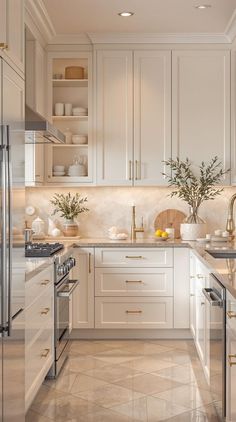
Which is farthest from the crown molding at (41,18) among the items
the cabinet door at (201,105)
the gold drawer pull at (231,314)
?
the gold drawer pull at (231,314)

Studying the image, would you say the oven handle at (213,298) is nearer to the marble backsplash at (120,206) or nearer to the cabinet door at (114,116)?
the cabinet door at (114,116)

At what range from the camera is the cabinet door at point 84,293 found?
5.50 m

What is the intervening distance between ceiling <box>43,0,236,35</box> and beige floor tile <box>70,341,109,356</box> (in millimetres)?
2804

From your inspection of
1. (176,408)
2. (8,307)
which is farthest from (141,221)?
(8,307)

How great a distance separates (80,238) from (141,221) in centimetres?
64

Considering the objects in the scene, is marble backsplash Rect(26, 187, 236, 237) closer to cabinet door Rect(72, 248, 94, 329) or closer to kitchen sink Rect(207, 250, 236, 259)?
cabinet door Rect(72, 248, 94, 329)

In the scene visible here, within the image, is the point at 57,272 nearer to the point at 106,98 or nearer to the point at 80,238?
the point at 80,238

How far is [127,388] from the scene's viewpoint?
13.7 feet

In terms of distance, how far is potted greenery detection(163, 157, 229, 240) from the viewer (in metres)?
5.75

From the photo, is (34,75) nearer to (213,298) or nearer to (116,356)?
(116,356)

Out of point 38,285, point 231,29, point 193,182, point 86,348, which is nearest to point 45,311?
point 38,285

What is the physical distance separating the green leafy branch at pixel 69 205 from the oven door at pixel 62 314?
118cm

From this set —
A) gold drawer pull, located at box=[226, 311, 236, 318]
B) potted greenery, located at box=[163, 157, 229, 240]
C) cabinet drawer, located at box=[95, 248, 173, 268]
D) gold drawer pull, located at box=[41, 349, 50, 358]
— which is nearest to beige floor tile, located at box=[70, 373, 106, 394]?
gold drawer pull, located at box=[41, 349, 50, 358]

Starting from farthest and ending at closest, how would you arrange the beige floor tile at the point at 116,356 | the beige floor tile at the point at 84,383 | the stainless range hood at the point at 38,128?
the beige floor tile at the point at 116,356 → the stainless range hood at the point at 38,128 → the beige floor tile at the point at 84,383
